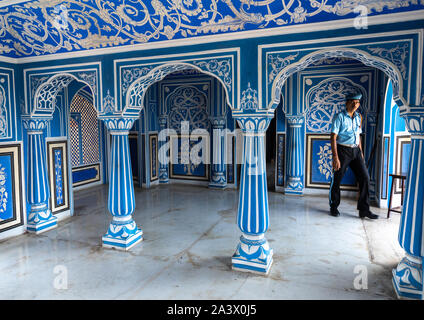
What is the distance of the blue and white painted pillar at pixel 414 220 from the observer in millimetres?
2611

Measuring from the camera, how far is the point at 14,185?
427cm

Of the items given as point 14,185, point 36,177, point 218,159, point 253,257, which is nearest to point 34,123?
point 36,177

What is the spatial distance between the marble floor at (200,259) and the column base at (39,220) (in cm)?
14

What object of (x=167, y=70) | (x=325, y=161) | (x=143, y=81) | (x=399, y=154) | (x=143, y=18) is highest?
(x=143, y=18)

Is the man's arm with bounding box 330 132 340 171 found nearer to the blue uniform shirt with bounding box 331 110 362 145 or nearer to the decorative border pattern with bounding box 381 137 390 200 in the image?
the blue uniform shirt with bounding box 331 110 362 145

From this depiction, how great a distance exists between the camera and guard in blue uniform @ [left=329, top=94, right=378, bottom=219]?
4504mm

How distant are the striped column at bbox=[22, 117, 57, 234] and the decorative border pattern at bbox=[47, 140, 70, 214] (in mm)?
334

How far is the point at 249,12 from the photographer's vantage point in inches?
111

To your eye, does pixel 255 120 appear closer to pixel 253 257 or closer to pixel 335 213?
pixel 253 257

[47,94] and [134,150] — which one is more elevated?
[47,94]

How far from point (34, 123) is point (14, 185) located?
2.90ft

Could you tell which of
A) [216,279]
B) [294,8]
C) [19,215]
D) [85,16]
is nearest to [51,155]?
[19,215]

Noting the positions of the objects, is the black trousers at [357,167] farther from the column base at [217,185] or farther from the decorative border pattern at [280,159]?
the column base at [217,185]
